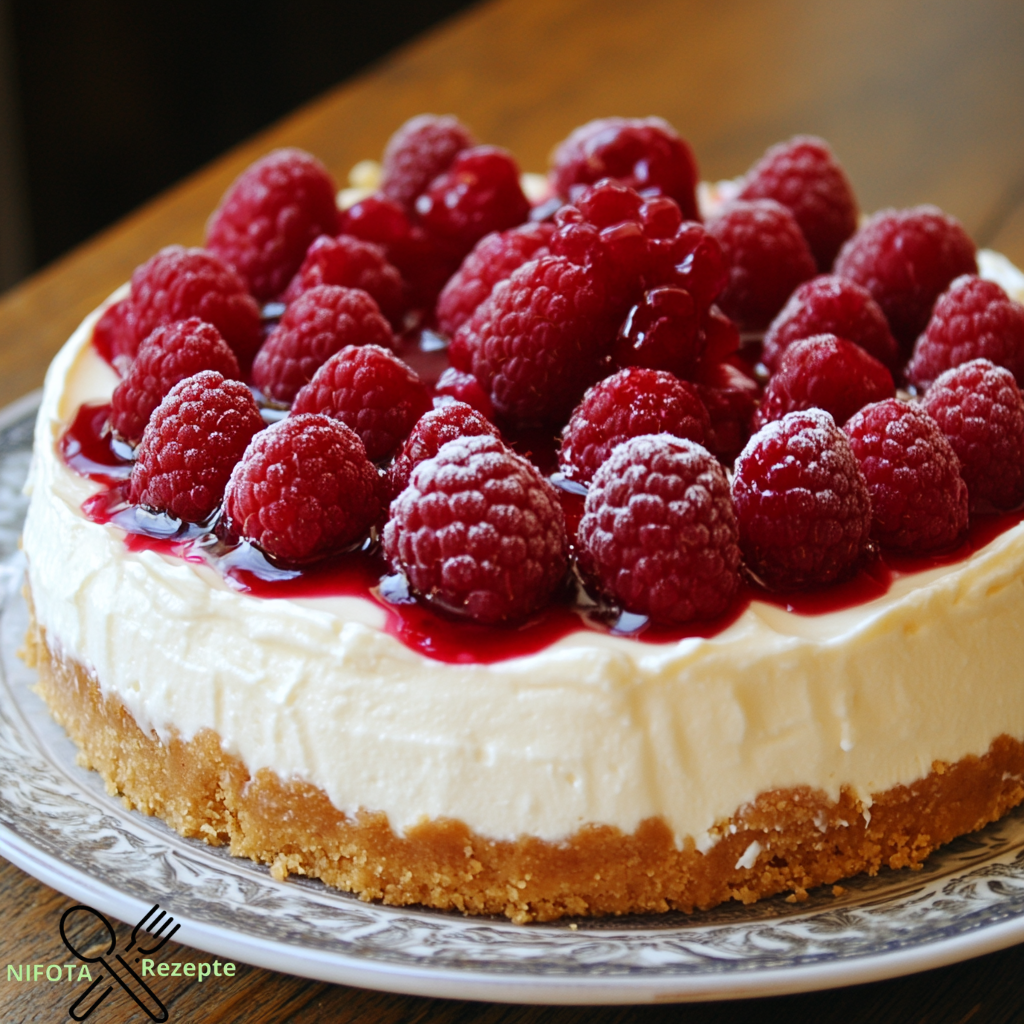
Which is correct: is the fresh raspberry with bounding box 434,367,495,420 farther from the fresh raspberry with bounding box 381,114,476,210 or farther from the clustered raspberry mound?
the fresh raspberry with bounding box 381,114,476,210

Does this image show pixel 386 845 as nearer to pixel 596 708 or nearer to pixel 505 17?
pixel 596 708

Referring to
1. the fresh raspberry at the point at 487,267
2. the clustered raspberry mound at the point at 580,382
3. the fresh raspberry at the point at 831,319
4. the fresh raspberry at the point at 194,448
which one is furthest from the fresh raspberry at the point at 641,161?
the fresh raspberry at the point at 194,448

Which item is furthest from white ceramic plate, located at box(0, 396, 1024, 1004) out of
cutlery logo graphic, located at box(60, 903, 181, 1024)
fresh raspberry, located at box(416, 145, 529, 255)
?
fresh raspberry, located at box(416, 145, 529, 255)

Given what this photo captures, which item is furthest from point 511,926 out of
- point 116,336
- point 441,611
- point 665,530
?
point 116,336

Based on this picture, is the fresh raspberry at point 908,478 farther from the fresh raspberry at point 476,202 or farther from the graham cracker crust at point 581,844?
the fresh raspberry at point 476,202

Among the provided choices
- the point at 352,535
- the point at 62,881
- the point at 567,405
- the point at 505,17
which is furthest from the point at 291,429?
the point at 505,17

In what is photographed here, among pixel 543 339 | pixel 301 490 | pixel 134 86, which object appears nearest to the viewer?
pixel 301 490

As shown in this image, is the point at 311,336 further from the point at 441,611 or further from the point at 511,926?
the point at 511,926
